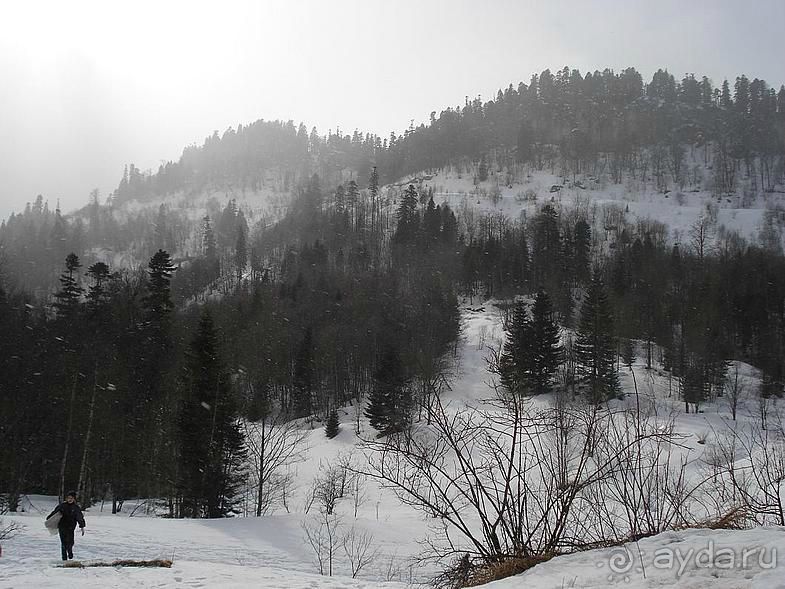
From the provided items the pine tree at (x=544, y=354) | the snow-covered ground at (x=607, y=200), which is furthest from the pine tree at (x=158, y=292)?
the snow-covered ground at (x=607, y=200)

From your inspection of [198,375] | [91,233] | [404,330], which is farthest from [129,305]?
[91,233]

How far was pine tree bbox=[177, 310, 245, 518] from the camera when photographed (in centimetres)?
2220

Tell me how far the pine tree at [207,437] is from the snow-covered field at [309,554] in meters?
2.76

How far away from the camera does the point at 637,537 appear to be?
513cm

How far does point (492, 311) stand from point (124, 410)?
49946 mm

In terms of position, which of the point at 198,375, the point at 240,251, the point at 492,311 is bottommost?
Answer: the point at 198,375

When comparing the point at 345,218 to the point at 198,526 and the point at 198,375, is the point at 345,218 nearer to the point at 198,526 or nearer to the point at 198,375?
the point at 198,375

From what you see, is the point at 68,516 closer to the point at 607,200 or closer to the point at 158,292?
the point at 158,292

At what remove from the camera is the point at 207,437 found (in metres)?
22.8

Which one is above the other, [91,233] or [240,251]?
[91,233]

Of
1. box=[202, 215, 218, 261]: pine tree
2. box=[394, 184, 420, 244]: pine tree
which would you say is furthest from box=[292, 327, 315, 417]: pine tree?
box=[202, 215, 218, 261]: pine tree

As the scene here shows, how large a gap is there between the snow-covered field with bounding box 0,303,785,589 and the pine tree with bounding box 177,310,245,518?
2760 mm

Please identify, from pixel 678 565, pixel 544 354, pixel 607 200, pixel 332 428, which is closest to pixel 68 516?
pixel 678 565

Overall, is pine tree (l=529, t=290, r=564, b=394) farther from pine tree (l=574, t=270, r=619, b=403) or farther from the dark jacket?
the dark jacket
